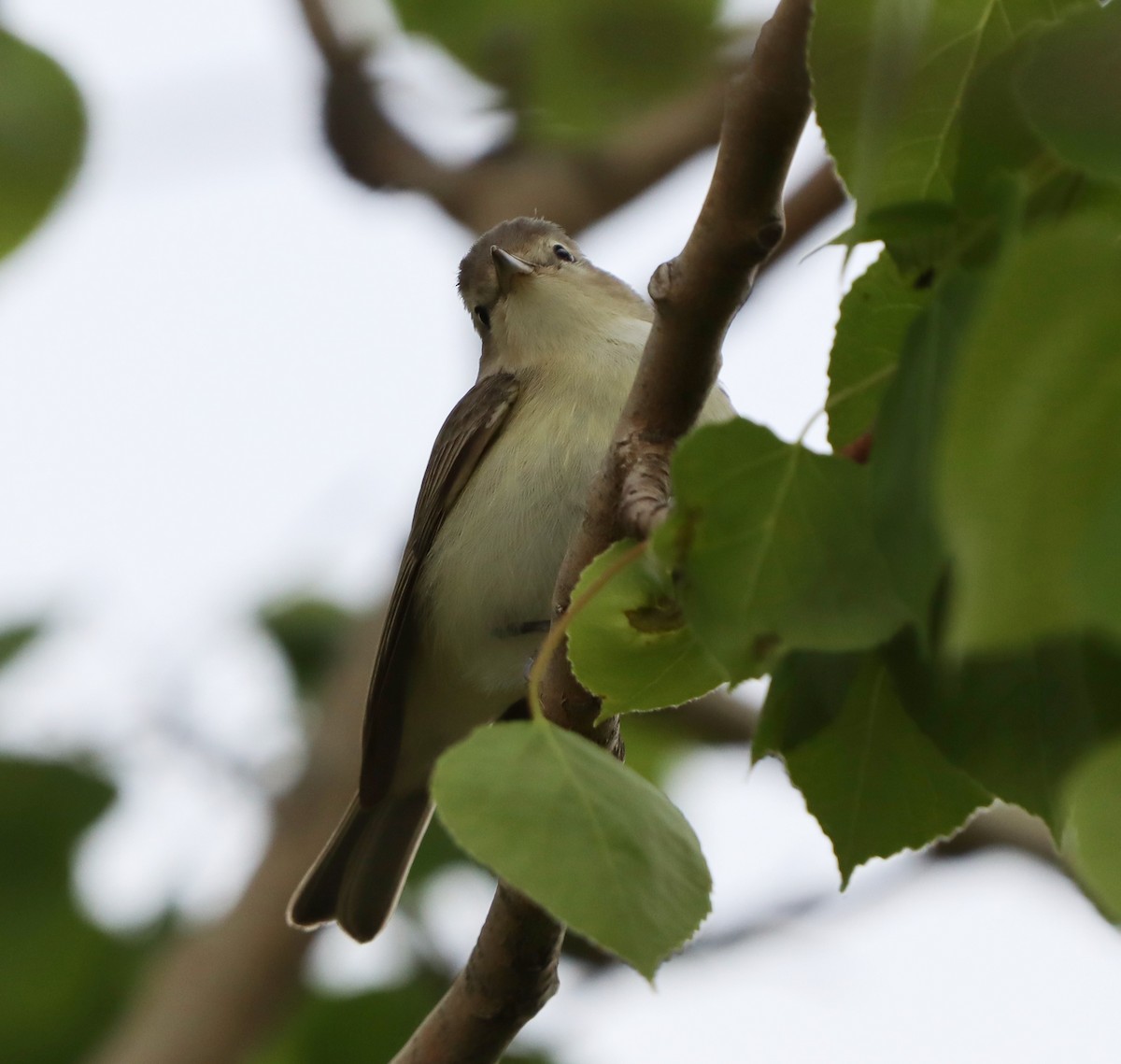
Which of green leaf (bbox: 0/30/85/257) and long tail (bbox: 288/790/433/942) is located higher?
green leaf (bbox: 0/30/85/257)

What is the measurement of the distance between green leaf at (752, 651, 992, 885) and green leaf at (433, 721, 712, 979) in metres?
0.21

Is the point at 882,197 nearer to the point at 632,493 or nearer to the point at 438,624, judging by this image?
the point at 632,493

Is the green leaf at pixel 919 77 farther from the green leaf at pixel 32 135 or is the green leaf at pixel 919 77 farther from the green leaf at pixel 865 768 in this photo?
the green leaf at pixel 32 135

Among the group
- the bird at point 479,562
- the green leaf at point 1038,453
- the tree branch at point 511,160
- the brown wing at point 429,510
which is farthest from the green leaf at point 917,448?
the tree branch at point 511,160

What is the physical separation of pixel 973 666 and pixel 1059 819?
14 cm

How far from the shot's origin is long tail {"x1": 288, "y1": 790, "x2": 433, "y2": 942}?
3564mm

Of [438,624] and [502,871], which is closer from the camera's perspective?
[502,871]

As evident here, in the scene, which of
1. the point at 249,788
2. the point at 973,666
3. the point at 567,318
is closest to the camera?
the point at 973,666

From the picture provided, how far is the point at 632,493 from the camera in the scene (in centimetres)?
165

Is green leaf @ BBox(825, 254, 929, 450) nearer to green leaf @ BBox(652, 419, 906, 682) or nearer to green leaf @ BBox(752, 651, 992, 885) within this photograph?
green leaf @ BBox(652, 419, 906, 682)

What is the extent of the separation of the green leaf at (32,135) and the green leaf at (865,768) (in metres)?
1.97

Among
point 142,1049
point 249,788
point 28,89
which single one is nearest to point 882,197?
→ point 28,89

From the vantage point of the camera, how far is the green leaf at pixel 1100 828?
2.65ft

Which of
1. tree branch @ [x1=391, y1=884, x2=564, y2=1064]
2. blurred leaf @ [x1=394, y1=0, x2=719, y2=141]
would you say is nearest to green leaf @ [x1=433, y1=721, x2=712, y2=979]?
tree branch @ [x1=391, y1=884, x2=564, y2=1064]
